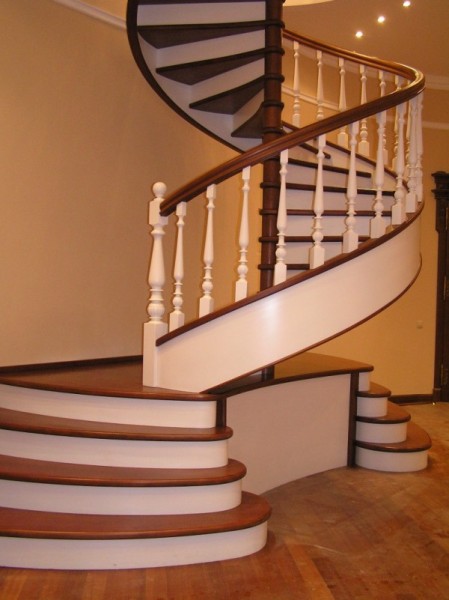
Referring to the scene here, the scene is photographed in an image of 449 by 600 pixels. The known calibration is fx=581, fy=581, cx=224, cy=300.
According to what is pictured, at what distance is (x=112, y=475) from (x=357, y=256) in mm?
1522

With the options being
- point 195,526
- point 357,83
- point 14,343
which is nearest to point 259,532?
point 195,526

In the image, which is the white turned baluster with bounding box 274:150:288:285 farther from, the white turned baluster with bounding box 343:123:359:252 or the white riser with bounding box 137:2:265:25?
the white riser with bounding box 137:2:265:25

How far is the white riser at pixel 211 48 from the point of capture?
3.36 m

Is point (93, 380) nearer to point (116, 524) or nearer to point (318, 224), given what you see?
point (116, 524)

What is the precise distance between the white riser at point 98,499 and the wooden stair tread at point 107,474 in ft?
0.12

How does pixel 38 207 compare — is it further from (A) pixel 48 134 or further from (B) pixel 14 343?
(B) pixel 14 343

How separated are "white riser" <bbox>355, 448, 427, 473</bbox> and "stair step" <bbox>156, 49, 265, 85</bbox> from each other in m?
2.53

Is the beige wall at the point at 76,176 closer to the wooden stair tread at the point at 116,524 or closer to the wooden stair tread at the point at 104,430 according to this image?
the wooden stair tread at the point at 104,430

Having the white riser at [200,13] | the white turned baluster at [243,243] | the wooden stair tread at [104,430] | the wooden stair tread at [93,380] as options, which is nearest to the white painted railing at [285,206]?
the white turned baluster at [243,243]

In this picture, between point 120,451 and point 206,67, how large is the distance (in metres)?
2.40

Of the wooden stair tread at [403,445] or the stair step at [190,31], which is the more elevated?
the stair step at [190,31]

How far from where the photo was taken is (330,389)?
3.66 metres

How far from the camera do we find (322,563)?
238 centimetres

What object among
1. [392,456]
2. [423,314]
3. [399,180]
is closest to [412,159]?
[399,180]
